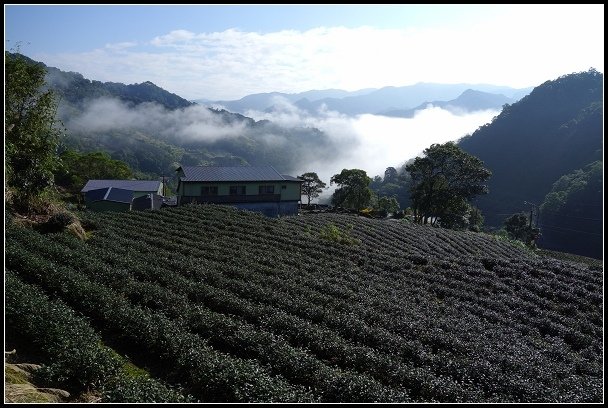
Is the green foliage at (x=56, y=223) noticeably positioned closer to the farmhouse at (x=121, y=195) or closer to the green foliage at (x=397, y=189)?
the farmhouse at (x=121, y=195)

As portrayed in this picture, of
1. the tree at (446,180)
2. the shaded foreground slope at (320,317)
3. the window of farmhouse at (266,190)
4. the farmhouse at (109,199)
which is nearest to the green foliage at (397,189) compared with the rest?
the tree at (446,180)

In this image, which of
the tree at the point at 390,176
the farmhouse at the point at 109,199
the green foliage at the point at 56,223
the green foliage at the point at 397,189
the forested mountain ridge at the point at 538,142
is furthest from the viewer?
the tree at the point at 390,176

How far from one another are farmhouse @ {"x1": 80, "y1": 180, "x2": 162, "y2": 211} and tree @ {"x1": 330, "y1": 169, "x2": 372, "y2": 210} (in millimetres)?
29748

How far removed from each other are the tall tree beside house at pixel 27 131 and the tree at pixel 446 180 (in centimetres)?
4889

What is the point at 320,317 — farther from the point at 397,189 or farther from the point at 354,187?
the point at 397,189

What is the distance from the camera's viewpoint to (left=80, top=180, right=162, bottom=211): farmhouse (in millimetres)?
54812

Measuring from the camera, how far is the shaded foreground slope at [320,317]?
30.6 ft

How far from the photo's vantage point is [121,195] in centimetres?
5775

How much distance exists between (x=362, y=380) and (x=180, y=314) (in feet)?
17.5

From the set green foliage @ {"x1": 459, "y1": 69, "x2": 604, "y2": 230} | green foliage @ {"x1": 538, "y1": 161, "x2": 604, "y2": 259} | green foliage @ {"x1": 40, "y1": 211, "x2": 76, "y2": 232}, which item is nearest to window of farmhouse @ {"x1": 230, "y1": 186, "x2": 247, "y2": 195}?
green foliage @ {"x1": 40, "y1": 211, "x2": 76, "y2": 232}

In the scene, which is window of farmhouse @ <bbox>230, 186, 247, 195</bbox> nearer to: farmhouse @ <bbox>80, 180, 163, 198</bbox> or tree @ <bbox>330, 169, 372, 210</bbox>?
farmhouse @ <bbox>80, 180, 163, 198</bbox>

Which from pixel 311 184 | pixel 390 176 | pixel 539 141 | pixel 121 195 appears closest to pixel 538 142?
pixel 539 141

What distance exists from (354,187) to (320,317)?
63765mm

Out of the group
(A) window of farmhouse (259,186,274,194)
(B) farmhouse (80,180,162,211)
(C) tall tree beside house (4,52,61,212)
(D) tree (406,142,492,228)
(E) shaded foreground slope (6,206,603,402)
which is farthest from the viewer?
(D) tree (406,142,492,228)
